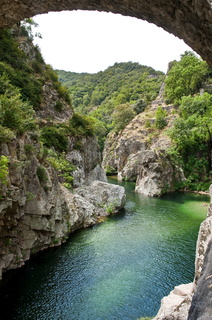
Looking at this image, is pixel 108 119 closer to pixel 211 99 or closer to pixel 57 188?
pixel 211 99

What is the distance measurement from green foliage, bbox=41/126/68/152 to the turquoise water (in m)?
9.94

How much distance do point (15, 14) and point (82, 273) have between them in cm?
1169

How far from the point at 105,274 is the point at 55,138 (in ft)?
52.5

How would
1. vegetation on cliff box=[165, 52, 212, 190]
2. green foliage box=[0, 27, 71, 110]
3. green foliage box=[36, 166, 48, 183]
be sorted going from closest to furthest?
green foliage box=[36, 166, 48, 183]
green foliage box=[0, 27, 71, 110]
vegetation on cliff box=[165, 52, 212, 190]

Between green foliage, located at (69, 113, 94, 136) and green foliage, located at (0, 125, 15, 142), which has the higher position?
green foliage, located at (69, 113, 94, 136)

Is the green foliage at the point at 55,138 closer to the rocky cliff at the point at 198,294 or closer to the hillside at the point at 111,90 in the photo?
the rocky cliff at the point at 198,294

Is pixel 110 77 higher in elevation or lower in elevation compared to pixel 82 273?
higher

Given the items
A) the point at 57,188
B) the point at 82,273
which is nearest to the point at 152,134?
the point at 57,188

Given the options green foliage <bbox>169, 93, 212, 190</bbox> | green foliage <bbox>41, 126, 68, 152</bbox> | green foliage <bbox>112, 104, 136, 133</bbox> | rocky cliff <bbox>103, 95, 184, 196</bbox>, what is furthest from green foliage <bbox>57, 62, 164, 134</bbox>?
green foliage <bbox>41, 126, 68, 152</bbox>

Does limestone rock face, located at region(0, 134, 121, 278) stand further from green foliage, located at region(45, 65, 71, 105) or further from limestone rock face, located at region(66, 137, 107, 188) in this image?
green foliage, located at region(45, 65, 71, 105)

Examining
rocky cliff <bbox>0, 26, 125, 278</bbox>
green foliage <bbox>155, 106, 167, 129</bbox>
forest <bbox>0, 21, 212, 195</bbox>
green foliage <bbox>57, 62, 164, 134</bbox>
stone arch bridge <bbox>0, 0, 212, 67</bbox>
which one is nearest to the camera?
stone arch bridge <bbox>0, 0, 212, 67</bbox>

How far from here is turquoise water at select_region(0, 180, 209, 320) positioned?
9453 mm

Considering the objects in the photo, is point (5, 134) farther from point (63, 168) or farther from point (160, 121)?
point (160, 121)

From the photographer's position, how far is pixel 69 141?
1049 inches
